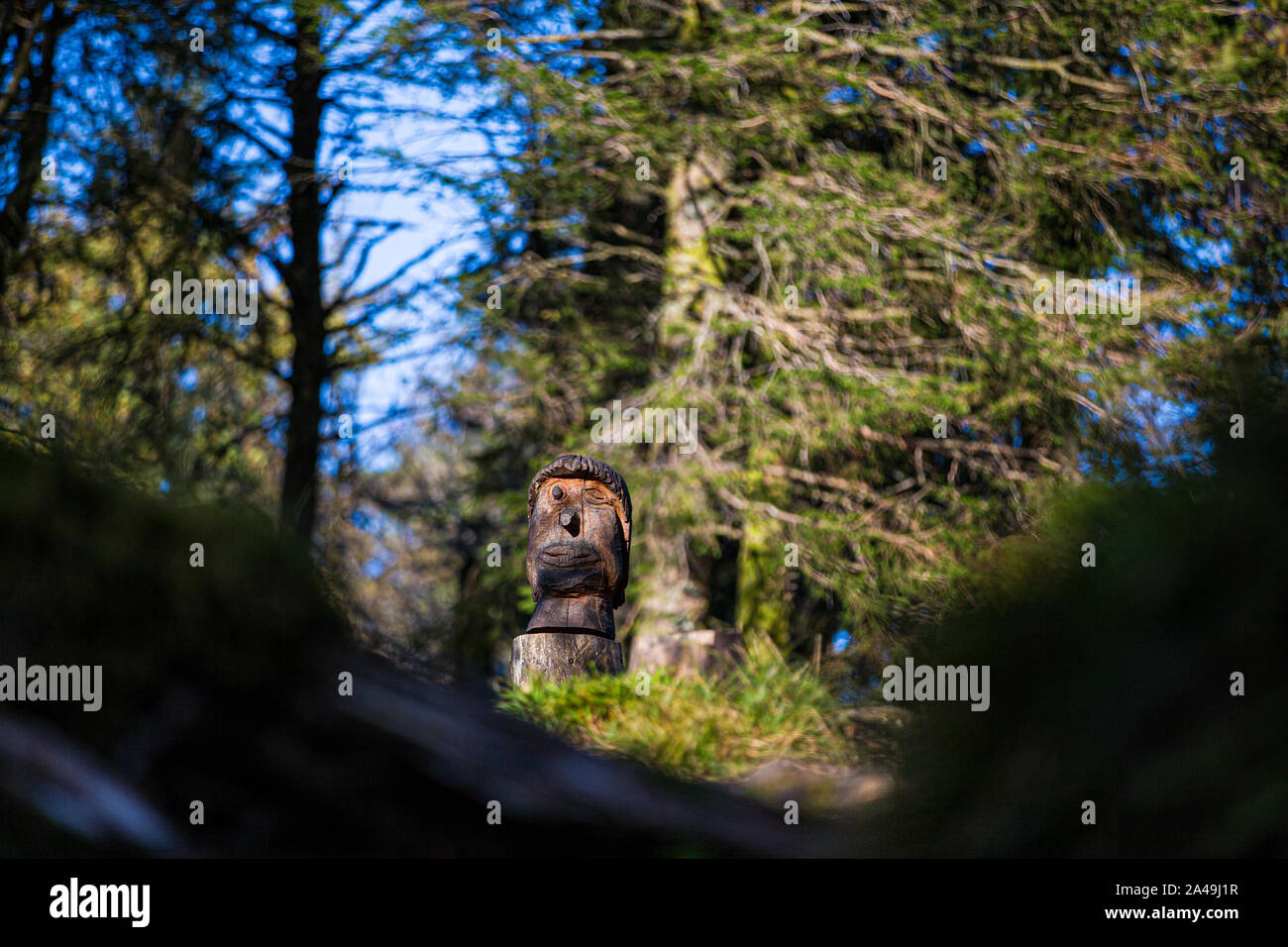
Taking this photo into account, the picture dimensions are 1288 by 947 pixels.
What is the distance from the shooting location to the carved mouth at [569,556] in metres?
7.07

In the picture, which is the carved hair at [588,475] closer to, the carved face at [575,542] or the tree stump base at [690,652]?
the carved face at [575,542]

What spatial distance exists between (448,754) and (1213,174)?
39.7ft

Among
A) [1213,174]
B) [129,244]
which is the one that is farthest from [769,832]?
[1213,174]

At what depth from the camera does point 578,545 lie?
7.11 metres

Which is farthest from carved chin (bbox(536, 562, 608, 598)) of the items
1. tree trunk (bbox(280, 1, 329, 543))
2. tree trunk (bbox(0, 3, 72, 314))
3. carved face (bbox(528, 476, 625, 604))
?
tree trunk (bbox(0, 3, 72, 314))

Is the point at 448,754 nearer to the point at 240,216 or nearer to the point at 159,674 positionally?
the point at 159,674

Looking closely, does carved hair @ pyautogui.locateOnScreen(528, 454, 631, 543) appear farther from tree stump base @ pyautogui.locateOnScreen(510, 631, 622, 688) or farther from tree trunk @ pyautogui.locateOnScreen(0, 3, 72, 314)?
tree trunk @ pyautogui.locateOnScreen(0, 3, 72, 314)

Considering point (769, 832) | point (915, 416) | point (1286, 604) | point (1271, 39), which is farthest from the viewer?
point (1271, 39)

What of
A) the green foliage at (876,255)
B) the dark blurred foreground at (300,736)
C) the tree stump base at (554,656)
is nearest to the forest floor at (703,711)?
the tree stump base at (554,656)

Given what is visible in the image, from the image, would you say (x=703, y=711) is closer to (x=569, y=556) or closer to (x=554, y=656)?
(x=554, y=656)

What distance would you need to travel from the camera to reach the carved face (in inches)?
277

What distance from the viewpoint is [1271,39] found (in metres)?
11.3

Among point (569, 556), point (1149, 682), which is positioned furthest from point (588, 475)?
point (1149, 682)

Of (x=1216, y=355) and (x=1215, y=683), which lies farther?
(x=1216, y=355)
